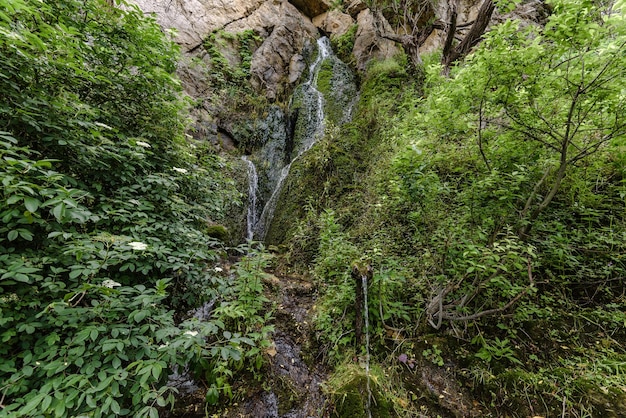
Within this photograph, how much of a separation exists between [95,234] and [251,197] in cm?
632

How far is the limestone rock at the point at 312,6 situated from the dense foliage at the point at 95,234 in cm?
1385

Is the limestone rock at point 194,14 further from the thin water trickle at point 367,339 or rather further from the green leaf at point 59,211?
the thin water trickle at point 367,339

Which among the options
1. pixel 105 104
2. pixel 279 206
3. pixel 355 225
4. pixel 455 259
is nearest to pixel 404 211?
pixel 355 225

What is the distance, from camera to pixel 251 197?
8320mm

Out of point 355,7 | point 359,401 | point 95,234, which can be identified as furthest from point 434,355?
point 355,7

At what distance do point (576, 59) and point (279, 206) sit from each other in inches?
235

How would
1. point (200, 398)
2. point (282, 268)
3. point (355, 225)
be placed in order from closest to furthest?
point (200, 398)
point (355, 225)
point (282, 268)

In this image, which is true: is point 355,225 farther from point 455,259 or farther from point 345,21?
point 345,21

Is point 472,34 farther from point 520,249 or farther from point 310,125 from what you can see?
point 520,249

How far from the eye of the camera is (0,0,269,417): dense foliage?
5.04 ft

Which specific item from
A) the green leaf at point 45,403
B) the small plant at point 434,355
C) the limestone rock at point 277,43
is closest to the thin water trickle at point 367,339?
the small plant at point 434,355

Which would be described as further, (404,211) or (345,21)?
(345,21)

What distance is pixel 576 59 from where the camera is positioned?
7.73 ft

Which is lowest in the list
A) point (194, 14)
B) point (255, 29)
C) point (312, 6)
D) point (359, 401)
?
point (359, 401)
